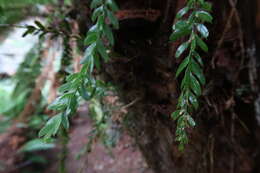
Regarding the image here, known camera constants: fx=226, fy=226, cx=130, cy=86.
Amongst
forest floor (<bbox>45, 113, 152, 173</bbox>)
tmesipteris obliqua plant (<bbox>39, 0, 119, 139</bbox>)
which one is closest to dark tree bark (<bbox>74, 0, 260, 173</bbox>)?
tmesipteris obliqua plant (<bbox>39, 0, 119, 139</bbox>)

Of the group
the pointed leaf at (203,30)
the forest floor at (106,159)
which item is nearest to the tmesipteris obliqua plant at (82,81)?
the pointed leaf at (203,30)

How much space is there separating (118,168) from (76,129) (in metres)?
0.94

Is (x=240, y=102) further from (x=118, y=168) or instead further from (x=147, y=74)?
(x=118, y=168)

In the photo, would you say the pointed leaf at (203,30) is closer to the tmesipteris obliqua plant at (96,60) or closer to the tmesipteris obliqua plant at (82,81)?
the tmesipteris obliqua plant at (96,60)

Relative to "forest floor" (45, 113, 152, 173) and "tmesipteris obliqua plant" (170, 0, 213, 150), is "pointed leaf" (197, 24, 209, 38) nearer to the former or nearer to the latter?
"tmesipteris obliqua plant" (170, 0, 213, 150)

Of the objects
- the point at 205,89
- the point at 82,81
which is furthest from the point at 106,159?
the point at 82,81

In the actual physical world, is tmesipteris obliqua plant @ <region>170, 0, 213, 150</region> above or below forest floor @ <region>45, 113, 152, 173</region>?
above

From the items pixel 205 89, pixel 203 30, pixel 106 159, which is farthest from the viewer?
pixel 106 159

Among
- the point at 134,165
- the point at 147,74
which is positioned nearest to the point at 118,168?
the point at 134,165

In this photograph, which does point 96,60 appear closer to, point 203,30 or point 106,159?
point 203,30

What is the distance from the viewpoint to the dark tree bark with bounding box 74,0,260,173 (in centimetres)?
50

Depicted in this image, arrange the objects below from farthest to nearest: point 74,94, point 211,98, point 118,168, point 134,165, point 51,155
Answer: point 51,155, point 118,168, point 134,165, point 211,98, point 74,94

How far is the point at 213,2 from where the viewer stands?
50 cm

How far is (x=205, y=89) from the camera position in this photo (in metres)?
0.57
